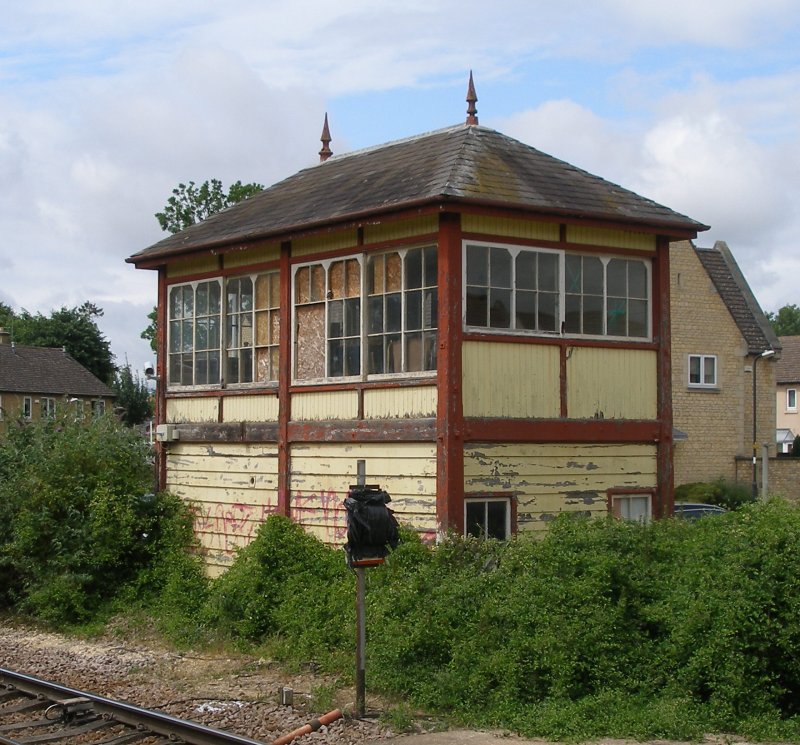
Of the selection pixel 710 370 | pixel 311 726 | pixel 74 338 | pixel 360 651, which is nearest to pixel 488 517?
pixel 360 651

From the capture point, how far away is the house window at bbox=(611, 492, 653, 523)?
13961mm

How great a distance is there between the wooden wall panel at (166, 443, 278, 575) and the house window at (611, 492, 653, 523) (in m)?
4.38

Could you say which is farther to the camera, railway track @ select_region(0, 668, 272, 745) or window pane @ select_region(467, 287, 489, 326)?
window pane @ select_region(467, 287, 489, 326)

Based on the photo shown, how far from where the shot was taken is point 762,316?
37938mm

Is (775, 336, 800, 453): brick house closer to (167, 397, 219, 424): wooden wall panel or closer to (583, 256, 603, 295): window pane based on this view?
(167, 397, 219, 424): wooden wall panel

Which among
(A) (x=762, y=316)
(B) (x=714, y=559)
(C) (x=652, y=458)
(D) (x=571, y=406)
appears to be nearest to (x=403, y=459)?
(D) (x=571, y=406)

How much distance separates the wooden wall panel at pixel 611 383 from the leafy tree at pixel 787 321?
10652 centimetres

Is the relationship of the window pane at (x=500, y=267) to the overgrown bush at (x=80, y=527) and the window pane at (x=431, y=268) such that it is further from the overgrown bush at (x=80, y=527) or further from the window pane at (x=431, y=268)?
the overgrown bush at (x=80, y=527)

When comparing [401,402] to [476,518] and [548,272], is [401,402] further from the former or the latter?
[548,272]

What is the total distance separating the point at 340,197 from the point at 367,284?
1530mm

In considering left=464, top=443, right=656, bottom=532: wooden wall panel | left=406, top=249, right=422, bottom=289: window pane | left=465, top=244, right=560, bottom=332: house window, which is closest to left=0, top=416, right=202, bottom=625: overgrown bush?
left=464, top=443, right=656, bottom=532: wooden wall panel

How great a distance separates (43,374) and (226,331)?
5221 cm

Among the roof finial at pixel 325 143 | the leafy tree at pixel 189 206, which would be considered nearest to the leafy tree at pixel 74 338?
the leafy tree at pixel 189 206

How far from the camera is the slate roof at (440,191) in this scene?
13.1 metres
